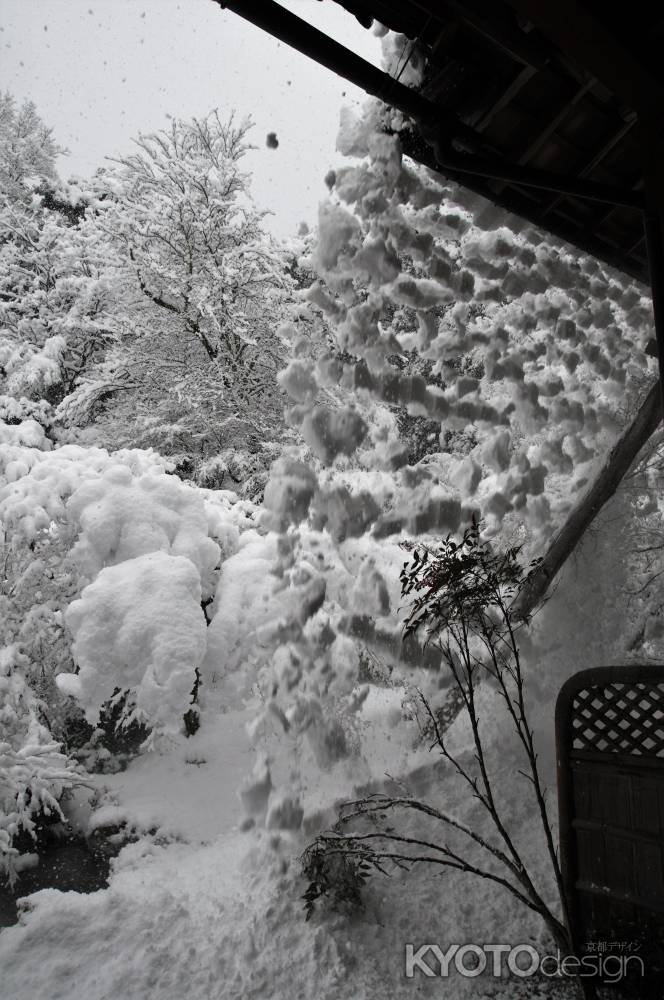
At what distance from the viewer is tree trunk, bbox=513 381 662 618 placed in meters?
→ 2.33

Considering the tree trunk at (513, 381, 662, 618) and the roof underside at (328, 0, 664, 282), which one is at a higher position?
the roof underside at (328, 0, 664, 282)

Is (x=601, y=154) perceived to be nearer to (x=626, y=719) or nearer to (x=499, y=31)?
(x=499, y=31)

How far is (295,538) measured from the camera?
1.82 m

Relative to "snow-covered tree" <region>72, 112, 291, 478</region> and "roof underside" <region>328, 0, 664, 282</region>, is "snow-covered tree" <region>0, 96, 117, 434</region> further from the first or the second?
"roof underside" <region>328, 0, 664, 282</region>

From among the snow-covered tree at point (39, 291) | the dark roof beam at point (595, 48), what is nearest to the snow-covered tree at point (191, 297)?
the snow-covered tree at point (39, 291)

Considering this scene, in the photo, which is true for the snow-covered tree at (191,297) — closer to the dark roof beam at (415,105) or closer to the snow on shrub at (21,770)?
the snow on shrub at (21,770)

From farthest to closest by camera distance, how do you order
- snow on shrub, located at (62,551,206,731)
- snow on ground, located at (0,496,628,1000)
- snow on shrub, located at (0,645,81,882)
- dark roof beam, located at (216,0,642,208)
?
snow on shrub, located at (62,551,206,731)
snow on shrub, located at (0,645,81,882)
snow on ground, located at (0,496,628,1000)
dark roof beam, located at (216,0,642,208)

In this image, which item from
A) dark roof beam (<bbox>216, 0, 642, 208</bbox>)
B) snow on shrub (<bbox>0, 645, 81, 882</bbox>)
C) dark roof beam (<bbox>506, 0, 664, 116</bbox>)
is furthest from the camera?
snow on shrub (<bbox>0, 645, 81, 882</bbox>)


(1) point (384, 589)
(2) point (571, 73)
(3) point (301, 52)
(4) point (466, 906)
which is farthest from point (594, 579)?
(3) point (301, 52)

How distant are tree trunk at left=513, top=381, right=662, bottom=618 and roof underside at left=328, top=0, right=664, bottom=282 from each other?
29.2 inches

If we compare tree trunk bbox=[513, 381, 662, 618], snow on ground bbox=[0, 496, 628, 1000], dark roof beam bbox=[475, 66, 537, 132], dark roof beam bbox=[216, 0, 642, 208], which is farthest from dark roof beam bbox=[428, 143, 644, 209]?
snow on ground bbox=[0, 496, 628, 1000]

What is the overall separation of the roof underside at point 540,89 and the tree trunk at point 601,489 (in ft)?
2.43

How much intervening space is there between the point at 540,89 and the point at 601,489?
1522mm

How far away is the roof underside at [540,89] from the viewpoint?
111cm
